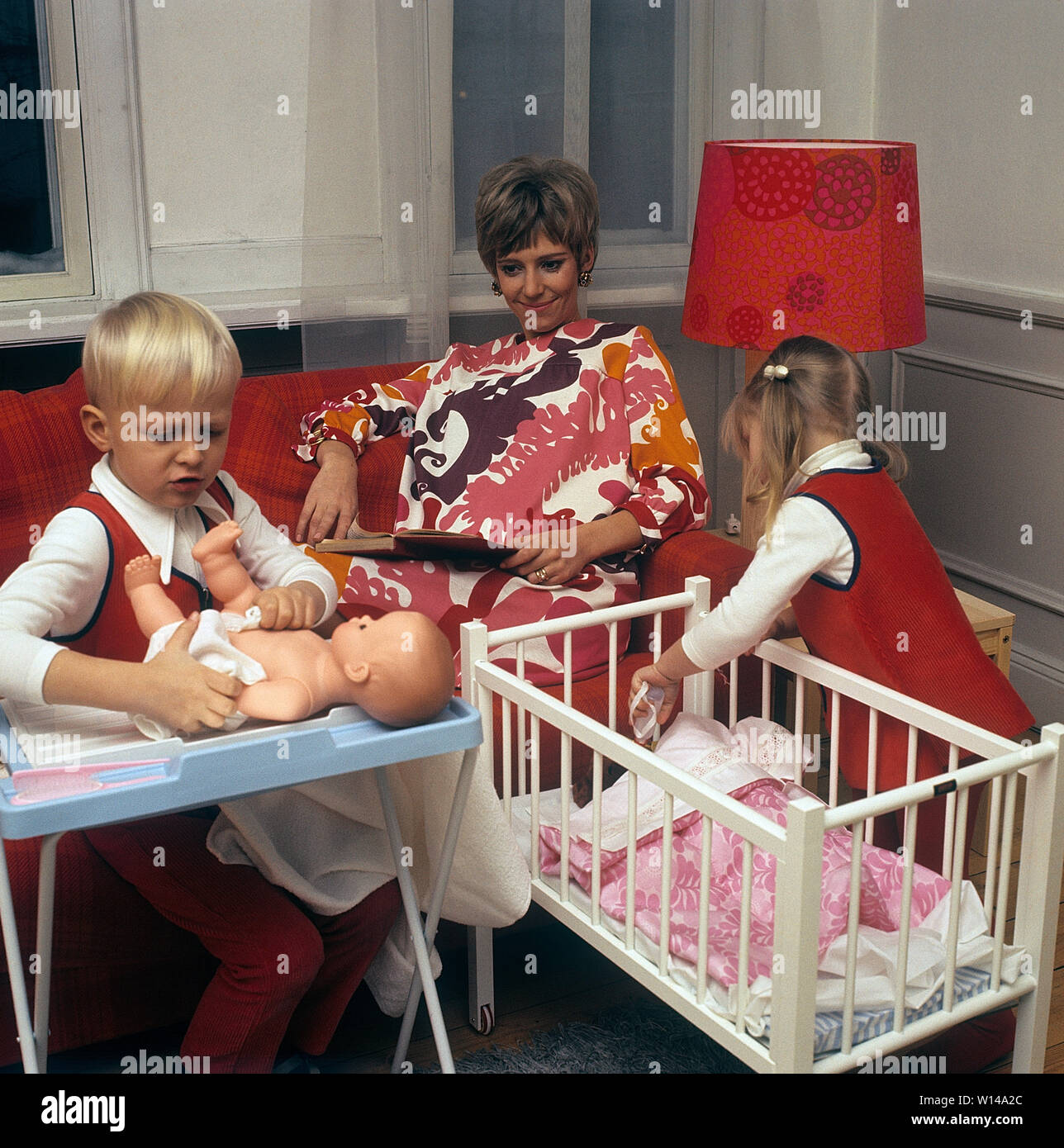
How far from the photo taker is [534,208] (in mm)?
2141

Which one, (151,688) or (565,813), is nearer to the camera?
(151,688)

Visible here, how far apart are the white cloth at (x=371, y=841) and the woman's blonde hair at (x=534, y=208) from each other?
997mm

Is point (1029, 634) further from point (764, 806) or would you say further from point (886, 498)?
point (764, 806)

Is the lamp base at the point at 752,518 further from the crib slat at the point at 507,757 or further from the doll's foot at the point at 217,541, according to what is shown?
the doll's foot at the point at 217,541

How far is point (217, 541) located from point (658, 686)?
2.45 feet

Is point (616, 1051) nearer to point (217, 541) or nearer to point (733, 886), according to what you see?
point (733, 886)

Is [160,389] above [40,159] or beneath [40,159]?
beneath

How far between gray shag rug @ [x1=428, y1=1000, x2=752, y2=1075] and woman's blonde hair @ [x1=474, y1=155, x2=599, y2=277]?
1234 mm

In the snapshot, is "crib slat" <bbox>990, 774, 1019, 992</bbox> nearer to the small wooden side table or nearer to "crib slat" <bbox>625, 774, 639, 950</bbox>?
"crib slat" <bbox>625, 774, 639, 950</bbox>

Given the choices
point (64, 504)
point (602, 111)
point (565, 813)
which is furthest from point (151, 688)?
point (602, 111)

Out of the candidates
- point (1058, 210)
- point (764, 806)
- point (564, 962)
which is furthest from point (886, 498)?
point (1058, 210)

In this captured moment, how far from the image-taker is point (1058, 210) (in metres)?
2.59

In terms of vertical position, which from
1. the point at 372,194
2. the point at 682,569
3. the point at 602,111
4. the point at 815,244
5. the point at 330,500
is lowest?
the point at 682,569

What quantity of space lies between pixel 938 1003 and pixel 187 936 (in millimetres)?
918
